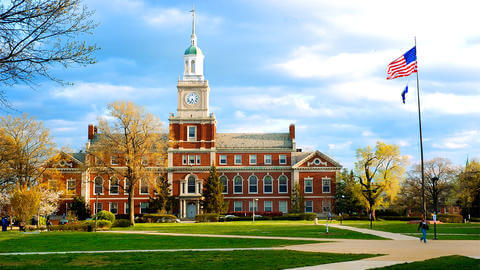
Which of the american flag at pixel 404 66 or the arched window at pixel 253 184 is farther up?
the american flag at pixel 404 66

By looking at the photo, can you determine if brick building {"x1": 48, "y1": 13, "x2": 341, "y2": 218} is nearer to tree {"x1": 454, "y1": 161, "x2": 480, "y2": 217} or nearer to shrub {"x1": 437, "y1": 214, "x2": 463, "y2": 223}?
tree {"x1": 454, "y1": 161, "x2": 480, "y2": 217}

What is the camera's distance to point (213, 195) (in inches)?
3054

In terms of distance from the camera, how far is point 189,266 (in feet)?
62.5

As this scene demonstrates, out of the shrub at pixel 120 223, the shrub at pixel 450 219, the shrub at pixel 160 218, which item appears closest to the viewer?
the shrub at pixel 120 223

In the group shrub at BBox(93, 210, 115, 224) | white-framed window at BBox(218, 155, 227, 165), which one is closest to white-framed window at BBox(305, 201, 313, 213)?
white-framed window at BBox(218, 155, 227, 165)

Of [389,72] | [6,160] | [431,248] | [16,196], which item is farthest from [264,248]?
[6,160]

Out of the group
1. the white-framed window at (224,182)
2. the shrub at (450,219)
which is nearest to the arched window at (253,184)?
the white-framed window at (224,182)

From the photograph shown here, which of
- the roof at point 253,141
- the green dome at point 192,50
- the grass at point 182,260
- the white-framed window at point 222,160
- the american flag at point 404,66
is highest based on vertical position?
the green dome at point 192,50

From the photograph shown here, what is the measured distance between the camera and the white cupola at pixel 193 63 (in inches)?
3425

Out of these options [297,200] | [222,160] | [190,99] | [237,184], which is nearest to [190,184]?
[222,160]

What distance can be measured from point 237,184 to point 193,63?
21.3 m

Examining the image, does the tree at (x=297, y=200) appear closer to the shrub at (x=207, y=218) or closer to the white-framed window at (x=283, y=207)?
the white-framed window at (x=283, y=207)

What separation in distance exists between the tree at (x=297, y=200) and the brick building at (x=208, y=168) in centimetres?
248

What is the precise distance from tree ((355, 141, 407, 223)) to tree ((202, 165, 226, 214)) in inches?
802
